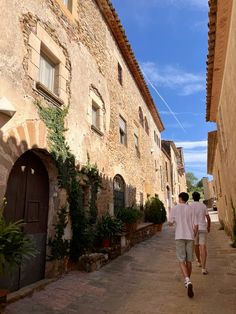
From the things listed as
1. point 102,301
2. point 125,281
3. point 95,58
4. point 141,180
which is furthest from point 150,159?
point 102,301

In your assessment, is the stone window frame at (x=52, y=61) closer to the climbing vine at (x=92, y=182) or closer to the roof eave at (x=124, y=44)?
the climbing vine at (x=92, y=182)

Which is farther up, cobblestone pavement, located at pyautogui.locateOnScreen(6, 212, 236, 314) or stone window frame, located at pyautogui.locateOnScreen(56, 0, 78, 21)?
stone window frame, located at pyautogui.locateOnScreen(56, 0, 78, 21)

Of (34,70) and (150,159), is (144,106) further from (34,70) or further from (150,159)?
(34,70)

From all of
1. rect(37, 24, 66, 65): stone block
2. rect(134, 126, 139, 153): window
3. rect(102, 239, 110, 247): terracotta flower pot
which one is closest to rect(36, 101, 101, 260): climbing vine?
rect(102, 239, 110, 247): terracotta flower pot

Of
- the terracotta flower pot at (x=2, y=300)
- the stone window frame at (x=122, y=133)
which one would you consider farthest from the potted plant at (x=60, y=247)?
the stone window frame at (x=122, y=133)

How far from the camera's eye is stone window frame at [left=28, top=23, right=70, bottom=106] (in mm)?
5172

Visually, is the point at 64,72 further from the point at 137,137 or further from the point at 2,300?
the point at 137,137

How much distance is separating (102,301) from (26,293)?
120cm

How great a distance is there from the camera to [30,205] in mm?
5082

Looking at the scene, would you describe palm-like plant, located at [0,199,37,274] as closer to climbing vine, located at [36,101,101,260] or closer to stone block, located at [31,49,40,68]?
climbing vine, located at [36,101,101,260]

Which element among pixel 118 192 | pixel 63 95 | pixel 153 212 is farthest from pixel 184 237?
pixel 153 212

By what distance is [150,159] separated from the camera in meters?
16.4

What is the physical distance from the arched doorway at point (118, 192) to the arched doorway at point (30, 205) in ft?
13.7

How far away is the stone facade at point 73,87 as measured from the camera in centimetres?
450
